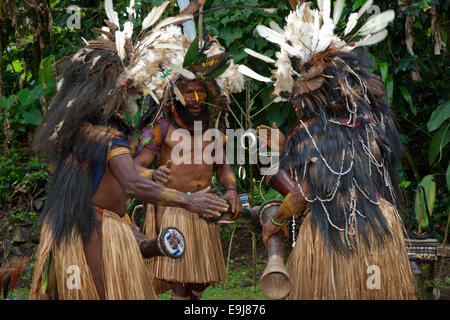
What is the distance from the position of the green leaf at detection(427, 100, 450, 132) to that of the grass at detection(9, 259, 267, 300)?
6.80 ft

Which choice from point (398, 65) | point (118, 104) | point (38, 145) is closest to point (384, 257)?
point (118, 104)

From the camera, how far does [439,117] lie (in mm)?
5461

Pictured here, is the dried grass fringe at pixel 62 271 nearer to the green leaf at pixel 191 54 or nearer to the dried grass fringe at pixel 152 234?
the dried grass fringe at pixel 152 234

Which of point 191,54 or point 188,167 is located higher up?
point 191,54

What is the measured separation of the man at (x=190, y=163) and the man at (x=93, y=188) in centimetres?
57

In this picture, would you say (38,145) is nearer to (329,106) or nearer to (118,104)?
(118,104)

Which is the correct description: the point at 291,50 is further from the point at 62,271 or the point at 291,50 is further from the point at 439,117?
the point at 439,117

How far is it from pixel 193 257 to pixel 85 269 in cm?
91

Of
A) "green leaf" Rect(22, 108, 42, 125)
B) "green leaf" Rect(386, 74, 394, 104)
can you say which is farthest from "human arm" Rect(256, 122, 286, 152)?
"green leaf" Rect(22, 108, 42, 125)

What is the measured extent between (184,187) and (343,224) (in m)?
1.14

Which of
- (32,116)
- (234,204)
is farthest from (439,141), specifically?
(32,116)

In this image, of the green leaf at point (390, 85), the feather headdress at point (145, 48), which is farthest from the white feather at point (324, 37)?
the green leaf at point (390, 85)

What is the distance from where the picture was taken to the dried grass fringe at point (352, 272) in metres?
3.25

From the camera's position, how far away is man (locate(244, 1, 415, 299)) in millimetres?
3279
